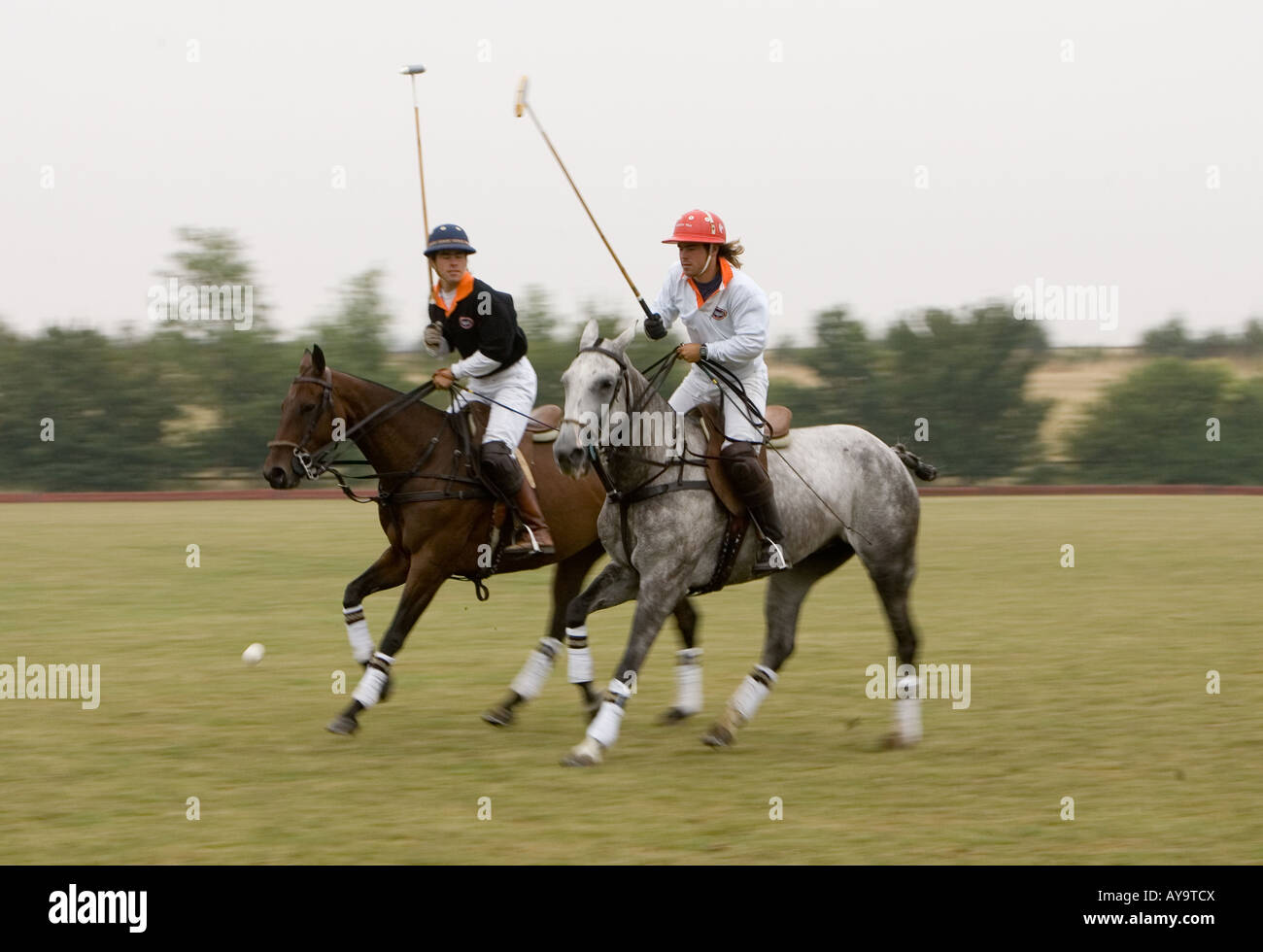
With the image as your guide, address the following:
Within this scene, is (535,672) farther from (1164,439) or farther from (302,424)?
(1164,439)

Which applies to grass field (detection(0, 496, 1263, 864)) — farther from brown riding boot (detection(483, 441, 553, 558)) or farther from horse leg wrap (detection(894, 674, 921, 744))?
brown riding boot (detection(483, 441, 553, 558))

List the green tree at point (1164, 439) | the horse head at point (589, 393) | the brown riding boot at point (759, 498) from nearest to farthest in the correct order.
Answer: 1. the horse head at point (589, 393)
2. the brown riding boot at point (759, 498)
3. the green tree at point (1164, 439)

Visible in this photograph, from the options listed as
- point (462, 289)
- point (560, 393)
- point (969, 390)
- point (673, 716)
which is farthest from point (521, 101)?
point (969, 390)

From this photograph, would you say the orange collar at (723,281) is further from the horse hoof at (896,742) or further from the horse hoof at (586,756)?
the horse hoof at (896,742)

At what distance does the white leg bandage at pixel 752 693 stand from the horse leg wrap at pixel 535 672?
106 centimetres

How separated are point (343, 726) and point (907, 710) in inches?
109

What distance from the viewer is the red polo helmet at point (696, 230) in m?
7.46

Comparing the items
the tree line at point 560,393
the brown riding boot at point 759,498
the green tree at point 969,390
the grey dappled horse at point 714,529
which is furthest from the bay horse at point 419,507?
the green tree at point 969,390

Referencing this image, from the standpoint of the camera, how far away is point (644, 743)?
780 cm

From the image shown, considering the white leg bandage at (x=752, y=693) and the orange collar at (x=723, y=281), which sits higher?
the orange collar at (x=723, y=281)

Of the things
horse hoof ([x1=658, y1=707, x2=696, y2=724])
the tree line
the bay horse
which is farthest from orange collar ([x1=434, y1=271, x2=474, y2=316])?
the tree line

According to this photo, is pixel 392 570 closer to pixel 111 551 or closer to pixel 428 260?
pixel 428 260
